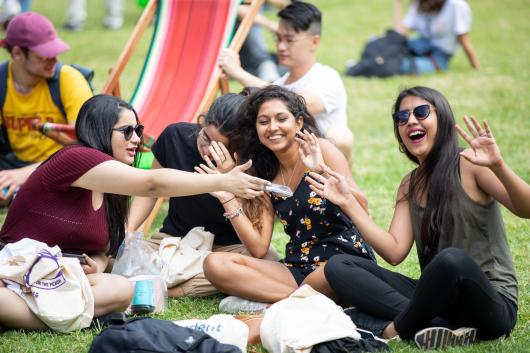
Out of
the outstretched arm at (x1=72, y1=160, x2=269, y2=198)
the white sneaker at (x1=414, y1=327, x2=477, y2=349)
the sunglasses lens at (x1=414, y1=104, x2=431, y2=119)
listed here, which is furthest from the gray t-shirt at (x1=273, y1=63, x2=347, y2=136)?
the white sneaker at (x1=414, y1=327, x2=477, y2=349)

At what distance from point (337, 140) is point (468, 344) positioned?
2613 mm

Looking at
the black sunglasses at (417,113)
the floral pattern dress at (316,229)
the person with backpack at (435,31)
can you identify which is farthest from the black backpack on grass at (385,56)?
the black sunglasses at (417,113)

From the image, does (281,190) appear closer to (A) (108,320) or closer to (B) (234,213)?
(B) (234,213)

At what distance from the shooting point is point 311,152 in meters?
4.52

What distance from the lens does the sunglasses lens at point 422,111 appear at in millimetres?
4172

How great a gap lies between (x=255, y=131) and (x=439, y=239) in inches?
47.8

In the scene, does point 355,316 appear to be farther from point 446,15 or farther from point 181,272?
point 446,15

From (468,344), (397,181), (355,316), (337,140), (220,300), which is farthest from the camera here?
(397,181)

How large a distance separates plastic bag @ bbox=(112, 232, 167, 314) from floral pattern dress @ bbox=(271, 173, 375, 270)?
75 centimetres

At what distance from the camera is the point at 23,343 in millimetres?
4059

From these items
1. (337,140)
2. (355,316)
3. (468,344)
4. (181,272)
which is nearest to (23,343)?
(181,272)

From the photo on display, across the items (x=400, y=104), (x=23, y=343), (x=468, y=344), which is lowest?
(x=23, y=343)

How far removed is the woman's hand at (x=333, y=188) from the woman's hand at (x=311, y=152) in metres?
0.20

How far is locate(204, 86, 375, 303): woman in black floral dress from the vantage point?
15.0ft
